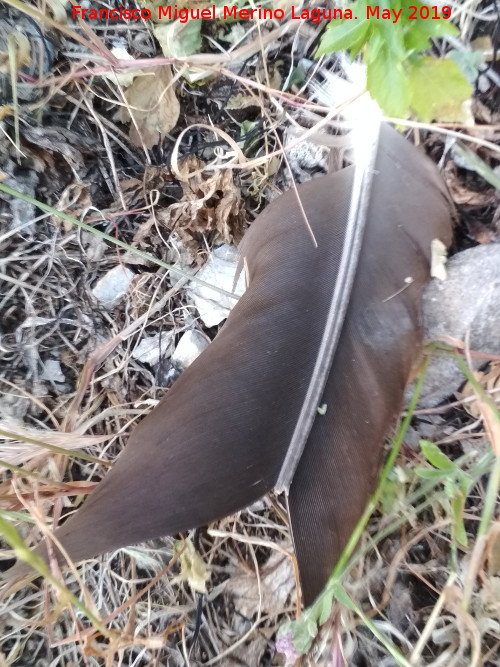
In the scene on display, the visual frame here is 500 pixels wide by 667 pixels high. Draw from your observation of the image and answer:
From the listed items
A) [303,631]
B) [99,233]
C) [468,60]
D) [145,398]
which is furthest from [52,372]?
[468,60]

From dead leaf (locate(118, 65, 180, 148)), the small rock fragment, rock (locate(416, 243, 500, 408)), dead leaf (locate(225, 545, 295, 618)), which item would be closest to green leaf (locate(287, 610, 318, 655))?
dead leaf (locate(225, 545, 295, 618))

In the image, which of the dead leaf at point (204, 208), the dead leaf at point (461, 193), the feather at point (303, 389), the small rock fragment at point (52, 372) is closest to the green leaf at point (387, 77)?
the feather at point (303, 389)

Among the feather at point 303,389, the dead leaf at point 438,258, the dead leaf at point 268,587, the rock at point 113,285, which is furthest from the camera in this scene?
the rock at point 113,285

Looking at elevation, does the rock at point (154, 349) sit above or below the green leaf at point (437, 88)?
below

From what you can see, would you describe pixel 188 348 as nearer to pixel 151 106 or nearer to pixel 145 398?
pixel 145 398

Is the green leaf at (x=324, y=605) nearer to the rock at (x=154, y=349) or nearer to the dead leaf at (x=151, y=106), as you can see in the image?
the rock at (x=154, y=349)

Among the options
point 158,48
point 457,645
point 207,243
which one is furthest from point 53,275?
point 457,645

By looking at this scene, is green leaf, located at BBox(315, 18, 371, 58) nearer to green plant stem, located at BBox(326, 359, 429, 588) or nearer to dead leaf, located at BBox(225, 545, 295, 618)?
green plant stem, located at BBox(326, 359, 429, 588)
